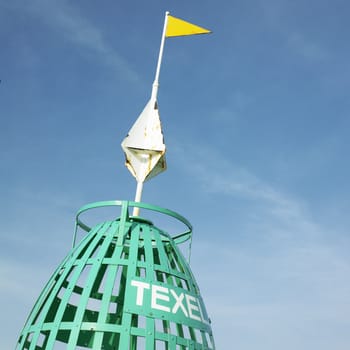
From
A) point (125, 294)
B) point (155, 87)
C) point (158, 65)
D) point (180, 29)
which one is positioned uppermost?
point (180, 29)

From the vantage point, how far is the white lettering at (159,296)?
11.2 m

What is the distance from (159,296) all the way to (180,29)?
9669 millimetres

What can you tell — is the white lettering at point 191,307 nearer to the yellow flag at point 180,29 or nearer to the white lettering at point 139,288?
the white lettering at point 139,288

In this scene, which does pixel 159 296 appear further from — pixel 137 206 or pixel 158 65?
pixel 158 65

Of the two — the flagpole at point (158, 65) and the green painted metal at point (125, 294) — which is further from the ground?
the flagpole at point (158, 65)

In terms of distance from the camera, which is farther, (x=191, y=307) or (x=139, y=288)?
(x=191, y=307)

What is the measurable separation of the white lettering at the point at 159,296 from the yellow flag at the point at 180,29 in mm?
9241

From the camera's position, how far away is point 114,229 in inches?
495

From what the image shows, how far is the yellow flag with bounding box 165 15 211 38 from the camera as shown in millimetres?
16812

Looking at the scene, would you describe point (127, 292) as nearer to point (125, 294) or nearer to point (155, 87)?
point (125, 294)

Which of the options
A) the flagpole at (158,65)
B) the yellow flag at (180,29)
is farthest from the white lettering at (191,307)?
the yellow flag at (180,29)

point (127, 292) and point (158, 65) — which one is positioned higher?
point (158, 65)

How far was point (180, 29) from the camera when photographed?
16938mm

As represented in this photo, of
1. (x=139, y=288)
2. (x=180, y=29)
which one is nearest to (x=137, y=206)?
(x=139, y=288)
